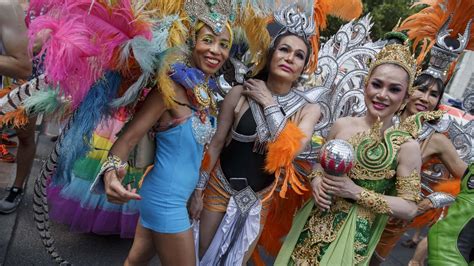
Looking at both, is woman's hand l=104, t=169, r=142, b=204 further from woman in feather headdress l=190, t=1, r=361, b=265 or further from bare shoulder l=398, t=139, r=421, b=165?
bare shoulder l=398, t=139, r=421, b=165

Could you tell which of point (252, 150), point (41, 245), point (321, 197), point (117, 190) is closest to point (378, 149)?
point (321, 197)

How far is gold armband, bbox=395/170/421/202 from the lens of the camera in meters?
2.20

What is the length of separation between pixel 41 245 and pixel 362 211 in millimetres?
2405

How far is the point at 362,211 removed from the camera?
2.27 meters

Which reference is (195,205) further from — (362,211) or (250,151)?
(362,211)

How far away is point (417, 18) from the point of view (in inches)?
135

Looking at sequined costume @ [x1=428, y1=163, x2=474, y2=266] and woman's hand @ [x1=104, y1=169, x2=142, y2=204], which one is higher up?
sequined costume @ [x1=428, y1=163, x2=474, y2=266]

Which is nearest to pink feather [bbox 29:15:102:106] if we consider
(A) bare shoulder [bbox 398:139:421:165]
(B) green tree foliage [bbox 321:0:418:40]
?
(A) bare shoulder [bbox 398:139:421:165]

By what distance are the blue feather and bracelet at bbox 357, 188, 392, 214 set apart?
1239mm

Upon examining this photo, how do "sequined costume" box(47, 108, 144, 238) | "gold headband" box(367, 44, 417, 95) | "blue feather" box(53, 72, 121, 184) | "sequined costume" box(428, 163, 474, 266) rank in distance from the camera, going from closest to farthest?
"sequined costume" box(428, 163, 474, 266) → "blue feather" box(53, 72, 121, 184) → "gold headband" box(367, 44, 417, 95) → "sequined costume" box(47, 108, 144, 238)

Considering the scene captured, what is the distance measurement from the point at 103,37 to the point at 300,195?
4.95 feet

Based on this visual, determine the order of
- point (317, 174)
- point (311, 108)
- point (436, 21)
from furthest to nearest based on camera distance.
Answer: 1. point (436, 21)
2. point (311, 108)
3. point (317, 174)

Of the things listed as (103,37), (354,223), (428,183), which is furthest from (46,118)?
(428,183)

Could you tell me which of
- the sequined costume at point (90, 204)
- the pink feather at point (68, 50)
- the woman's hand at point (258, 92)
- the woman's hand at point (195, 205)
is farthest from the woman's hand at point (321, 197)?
the sequined costume at point (90, 204)
